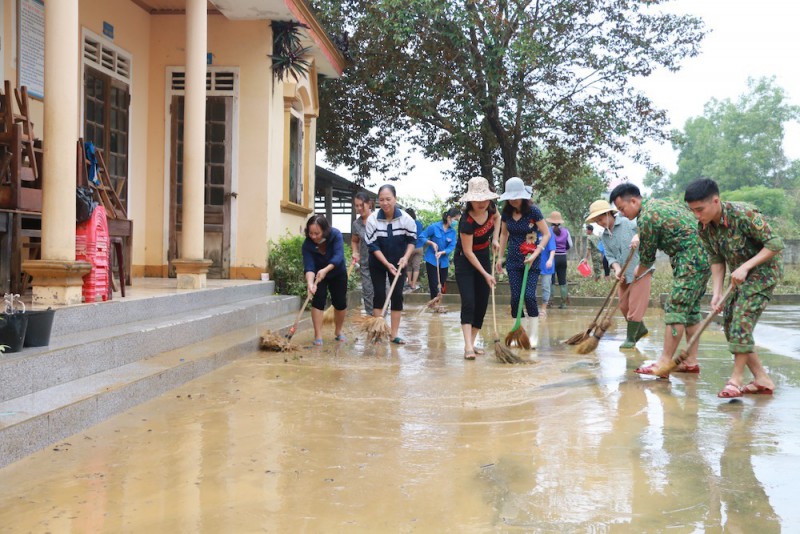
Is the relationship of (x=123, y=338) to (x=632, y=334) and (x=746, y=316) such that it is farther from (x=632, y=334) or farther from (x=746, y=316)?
(x=632, y=334)

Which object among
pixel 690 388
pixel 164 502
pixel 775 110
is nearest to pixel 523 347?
pixel 690 388

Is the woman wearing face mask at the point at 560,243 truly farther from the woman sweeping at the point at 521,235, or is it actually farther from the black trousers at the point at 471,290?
the black trousers at the point at 471,290

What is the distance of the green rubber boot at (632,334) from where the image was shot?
8.18 meters

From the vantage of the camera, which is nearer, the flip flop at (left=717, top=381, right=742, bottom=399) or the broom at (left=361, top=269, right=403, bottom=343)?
the flip flop at (left=717, top=381, right=742, bottom=399)

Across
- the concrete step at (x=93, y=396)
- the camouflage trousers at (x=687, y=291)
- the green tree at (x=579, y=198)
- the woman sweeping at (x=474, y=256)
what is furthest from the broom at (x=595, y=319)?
the green tree at (x=579, y=198)

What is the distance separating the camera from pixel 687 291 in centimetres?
639

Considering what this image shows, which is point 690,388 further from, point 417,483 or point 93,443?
point 93,443

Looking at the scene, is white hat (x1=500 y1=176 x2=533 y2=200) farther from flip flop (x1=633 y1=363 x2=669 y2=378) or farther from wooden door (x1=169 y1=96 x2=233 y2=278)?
wooden door (x1=169 y1=96 x2=233 y2=278)

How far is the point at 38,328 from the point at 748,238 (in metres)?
4.63

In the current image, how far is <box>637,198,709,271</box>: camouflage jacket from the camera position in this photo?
634 centimetres

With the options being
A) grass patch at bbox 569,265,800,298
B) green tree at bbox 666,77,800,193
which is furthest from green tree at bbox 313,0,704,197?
green tree at bbox 666,77,800,193

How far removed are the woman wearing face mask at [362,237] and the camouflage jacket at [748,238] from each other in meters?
4.43

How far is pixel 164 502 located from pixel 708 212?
3862 mm

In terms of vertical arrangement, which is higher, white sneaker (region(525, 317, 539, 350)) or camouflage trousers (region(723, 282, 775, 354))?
camouflage trousers (region(723, 282, 775, 354))
